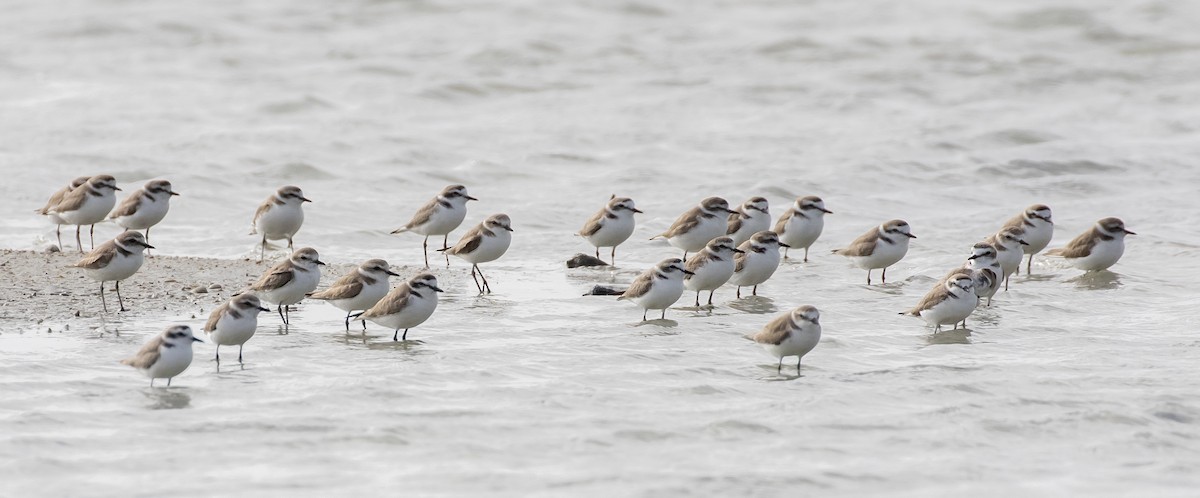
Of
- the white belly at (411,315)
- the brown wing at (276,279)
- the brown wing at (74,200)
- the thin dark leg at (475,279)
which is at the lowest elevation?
the thin dark leg at (475,279)

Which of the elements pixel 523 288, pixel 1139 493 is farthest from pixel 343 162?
pixel 1139 493

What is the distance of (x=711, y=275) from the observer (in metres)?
14.4

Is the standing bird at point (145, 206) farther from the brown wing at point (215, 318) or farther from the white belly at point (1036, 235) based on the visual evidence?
the white belly at point (1036, 235)

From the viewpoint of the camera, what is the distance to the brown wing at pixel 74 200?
16.6 m

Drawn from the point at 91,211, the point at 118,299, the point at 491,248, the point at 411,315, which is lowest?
the point at 118,299

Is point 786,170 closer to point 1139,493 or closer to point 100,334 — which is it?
point 100,334

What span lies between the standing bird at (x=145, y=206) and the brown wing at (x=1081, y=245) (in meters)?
10.3

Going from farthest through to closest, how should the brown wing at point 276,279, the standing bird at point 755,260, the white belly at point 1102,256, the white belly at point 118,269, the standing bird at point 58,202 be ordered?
the standing bird at point 58,202
the white belly at point 1102,256
the standing bird at point 755,260
the white belly at point 118,269
the brown wing at point 276,279

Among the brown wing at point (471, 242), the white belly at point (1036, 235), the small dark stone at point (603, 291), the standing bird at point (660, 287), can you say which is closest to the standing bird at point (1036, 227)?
the white belly at point (1036, 235)

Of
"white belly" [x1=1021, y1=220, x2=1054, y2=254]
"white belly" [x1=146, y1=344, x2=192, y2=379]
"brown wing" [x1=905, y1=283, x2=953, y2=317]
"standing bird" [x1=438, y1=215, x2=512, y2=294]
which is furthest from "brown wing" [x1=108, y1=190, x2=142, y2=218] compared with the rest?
"white belly" [x1=1021, y1=220, x2=1054, y2=254]

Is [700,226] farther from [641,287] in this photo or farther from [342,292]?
[342,292]

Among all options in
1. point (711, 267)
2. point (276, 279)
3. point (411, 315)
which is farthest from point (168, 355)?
point (711, 267)

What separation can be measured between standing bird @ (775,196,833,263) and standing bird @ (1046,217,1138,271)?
2.81 meters

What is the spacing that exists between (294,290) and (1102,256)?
883 centimetres
